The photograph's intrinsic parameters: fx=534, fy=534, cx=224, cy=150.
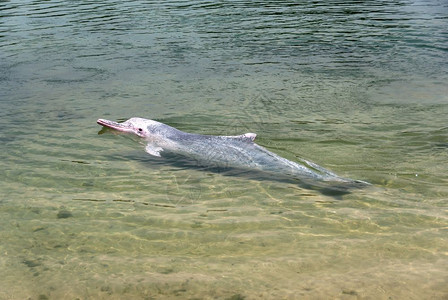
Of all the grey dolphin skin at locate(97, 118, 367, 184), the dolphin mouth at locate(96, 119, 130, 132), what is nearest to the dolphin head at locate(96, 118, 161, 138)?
the dolphin mouth at locate(96, 119, 130, 132)

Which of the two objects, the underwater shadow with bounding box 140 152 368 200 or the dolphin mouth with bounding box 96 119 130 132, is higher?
the dolphin mouth with bounding box 96 119 130 132

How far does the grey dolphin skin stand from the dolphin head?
0.19m

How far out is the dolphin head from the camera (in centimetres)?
923

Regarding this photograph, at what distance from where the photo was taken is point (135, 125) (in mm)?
9492

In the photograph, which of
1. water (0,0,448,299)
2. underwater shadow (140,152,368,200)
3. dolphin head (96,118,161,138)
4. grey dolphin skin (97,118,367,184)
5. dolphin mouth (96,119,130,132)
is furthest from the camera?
dolphin mouth (96,119,130,132)

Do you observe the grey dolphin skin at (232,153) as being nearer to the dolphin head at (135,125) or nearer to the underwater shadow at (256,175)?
the underwater shadow at (256,175)

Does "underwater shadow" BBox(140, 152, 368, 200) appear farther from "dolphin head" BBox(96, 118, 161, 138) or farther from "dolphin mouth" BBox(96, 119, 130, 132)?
"dolphin mouth" BBox(96, 119, 130, 132)

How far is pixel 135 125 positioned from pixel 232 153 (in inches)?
101

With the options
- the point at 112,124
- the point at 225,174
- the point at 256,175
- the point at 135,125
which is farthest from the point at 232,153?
the point at 112,124

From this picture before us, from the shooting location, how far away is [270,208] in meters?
6.41

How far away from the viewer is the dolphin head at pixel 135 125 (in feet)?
30.3

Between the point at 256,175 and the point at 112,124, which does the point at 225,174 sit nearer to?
the point at 256,175

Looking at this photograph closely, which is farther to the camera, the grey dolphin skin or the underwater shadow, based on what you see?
the grey dolphin skin

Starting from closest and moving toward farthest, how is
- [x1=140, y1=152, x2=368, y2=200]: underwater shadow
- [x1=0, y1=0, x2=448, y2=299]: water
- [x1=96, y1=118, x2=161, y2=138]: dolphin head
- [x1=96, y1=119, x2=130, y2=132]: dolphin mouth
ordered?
[x1=0, y1=0, x2=448, y2=299]: water, [x1=140, y1=152, x2=368, y2=200]: underwater shadow, [x1=96, y1=118, x2=161, y2=138]: dolphin head, [x1=96, y1=119, x2=130, y2=132]: dolphin mouth
